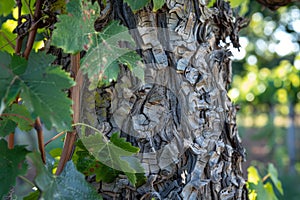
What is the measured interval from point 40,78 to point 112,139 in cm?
19

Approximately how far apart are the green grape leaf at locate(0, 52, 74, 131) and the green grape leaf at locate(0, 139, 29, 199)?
105mm

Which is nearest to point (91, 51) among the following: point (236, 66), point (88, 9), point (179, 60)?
point (88, 9)

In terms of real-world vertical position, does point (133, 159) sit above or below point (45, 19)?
below

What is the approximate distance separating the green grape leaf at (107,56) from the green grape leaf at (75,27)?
0.02m

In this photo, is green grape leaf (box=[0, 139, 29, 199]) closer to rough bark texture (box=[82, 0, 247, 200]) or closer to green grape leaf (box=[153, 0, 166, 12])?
rough bark texture (box=[82, 0, 247, 200])

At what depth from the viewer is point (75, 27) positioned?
644 millimetres

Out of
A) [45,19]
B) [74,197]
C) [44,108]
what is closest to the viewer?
[44,108]

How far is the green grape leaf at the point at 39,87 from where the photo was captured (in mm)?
534

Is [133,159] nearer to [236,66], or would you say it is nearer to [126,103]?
[126,103]

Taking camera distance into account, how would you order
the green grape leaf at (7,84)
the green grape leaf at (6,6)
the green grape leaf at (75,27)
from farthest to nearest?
the green grape leaf at (6,6), the green grape leaf at (75,27), the green grape leaf at (7,84)

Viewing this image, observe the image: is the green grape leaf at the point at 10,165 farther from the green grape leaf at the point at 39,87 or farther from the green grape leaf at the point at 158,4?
the green grape leaf at the point at 158,4

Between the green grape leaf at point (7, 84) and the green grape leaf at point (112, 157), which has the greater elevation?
the green grape leaf at point (7, 84)

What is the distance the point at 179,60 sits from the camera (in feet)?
2.57

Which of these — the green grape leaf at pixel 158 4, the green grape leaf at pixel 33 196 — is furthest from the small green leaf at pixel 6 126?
the green grape leaf at pixel 158 4
